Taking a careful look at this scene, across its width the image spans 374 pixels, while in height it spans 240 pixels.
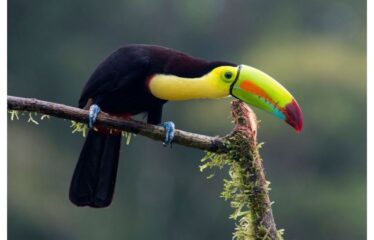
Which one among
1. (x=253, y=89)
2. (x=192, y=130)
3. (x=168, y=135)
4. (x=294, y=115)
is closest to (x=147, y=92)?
(x=168, y=135)

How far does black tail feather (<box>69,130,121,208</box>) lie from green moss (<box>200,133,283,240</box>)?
485mm

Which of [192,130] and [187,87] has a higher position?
[192,130]

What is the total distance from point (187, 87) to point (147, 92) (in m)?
0.16

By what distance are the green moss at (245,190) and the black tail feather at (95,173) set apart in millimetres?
485

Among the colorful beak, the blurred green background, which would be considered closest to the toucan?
the colorful beak

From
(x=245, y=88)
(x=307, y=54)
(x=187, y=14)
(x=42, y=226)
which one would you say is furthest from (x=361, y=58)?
(x=245, y=88)

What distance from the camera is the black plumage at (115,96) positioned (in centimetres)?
275

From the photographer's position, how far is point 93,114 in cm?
258

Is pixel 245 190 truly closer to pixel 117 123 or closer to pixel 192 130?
pixel 117 123

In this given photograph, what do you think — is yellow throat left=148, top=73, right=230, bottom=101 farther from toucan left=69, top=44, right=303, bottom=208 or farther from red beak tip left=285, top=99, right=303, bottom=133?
red beak tip left=285, top=99, right=303, bottom=133

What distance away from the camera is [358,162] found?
28.4 feet

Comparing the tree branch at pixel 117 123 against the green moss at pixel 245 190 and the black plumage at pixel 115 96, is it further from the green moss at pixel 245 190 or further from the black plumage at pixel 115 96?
the black plumage at pixel 115 96

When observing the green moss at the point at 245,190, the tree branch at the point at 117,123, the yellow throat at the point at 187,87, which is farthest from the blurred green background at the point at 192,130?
the green moss at the point at 245,190

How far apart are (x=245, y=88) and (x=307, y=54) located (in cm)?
718
